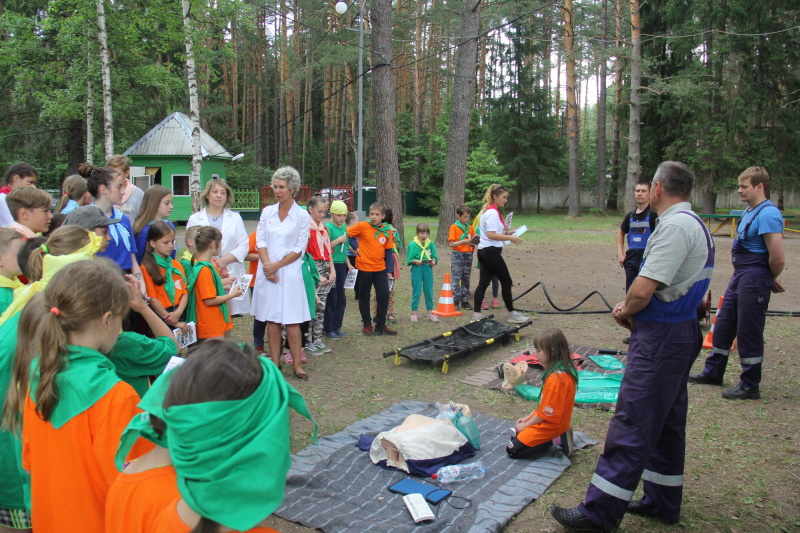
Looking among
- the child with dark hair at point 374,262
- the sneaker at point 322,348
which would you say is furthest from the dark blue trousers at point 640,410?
the child with dark hair at point 374,262

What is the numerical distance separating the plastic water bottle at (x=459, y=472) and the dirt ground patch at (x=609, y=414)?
447mm

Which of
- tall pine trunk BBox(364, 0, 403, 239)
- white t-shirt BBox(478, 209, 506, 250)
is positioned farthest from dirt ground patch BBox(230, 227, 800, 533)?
tall pine trunk BBox(364, 0, 403, 239)

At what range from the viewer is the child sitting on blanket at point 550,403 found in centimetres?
402

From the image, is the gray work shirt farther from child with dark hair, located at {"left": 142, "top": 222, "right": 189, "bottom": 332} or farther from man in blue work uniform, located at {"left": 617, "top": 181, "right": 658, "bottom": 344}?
man in blue work uniform, located at {"left": 617, "top": 181, "right": 658, "bottom": 344}

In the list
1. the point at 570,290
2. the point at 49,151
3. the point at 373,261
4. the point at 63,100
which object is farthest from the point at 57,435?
the point at 49,151

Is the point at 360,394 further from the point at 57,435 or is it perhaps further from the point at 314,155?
the point at 314,155

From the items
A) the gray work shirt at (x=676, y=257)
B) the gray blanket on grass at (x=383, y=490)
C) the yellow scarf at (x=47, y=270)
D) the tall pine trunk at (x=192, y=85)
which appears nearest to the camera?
the yellow scarf at (x=47, y=270)

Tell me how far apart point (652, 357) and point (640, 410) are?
29 cm

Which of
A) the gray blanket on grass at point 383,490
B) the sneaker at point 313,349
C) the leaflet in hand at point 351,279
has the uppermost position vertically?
the leaflet in hand at point 351,279

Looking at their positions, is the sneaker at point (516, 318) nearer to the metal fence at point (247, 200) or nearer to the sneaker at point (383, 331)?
the sneaker at point (383, 331)

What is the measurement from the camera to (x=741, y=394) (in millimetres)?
5441

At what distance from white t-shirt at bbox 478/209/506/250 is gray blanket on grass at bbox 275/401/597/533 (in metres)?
4.06

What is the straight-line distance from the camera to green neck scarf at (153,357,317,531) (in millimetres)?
1288

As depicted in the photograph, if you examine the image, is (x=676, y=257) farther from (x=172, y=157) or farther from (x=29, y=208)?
(x=172, y=157)
